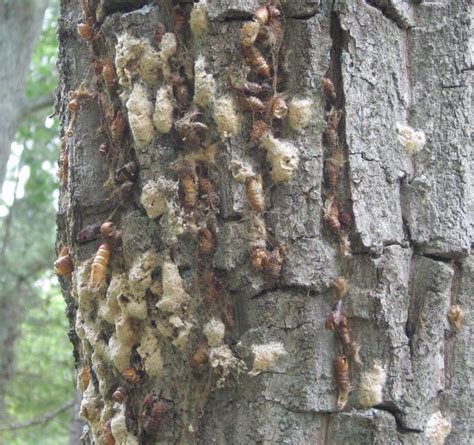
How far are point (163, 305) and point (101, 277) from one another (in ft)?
Answer: 0.56

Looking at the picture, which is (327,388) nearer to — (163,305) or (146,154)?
(163,305)

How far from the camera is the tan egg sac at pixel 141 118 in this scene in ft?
4.53

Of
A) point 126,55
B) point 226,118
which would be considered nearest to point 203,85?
point 226,118

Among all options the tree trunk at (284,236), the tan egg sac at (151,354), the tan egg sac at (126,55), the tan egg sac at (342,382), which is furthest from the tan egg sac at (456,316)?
the tan egg sac at (126,55)

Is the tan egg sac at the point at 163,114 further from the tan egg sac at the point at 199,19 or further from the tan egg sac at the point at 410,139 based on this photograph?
the tan egg sac at the point at 410,139

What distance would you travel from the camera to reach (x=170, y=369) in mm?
1373

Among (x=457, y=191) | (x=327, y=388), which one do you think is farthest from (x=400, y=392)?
(x=457, y=191)

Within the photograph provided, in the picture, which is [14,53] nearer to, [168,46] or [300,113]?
[168,46]

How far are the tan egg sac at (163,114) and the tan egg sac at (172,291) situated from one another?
10.9 inches

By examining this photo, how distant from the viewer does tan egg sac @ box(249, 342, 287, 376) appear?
51.4 inches

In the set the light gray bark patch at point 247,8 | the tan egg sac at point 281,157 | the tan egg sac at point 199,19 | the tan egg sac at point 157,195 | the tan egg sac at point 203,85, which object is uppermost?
the light gray bark patch at point 247,8

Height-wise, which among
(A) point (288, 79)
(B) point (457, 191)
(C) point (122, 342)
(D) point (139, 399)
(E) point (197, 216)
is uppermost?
(A) point (288, 79)

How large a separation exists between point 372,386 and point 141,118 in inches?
27.5

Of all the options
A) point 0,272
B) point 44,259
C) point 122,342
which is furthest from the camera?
point 44,259
